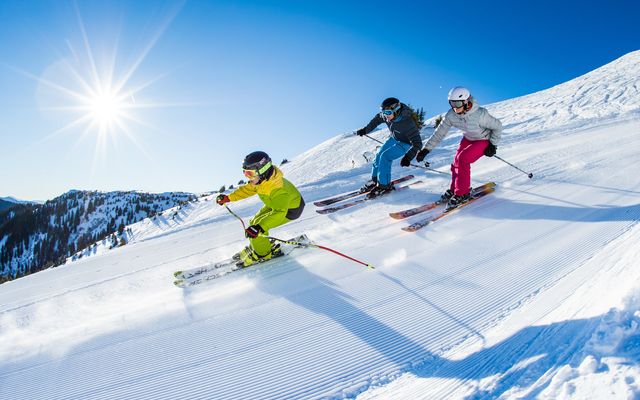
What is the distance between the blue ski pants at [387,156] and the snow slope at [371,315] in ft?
4.91

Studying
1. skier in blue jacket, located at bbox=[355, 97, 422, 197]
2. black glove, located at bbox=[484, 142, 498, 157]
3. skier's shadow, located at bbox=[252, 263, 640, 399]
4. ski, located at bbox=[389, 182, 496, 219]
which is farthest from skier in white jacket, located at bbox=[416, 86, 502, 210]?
skier's shadow, located at bbox=[252, 263, 640, 399]

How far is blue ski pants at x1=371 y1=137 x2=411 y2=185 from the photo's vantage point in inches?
273

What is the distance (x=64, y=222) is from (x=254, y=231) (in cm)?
12212

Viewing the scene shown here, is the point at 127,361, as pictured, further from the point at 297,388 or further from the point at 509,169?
the point at 509,169

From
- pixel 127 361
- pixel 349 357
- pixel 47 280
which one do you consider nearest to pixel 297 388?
pixel 349 357

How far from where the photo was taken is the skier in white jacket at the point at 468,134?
5500 mm

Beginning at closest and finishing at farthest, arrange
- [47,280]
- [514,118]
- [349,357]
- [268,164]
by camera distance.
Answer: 1. [349,357]
2. [268,164]
3. [47,280]
4. [514,118]

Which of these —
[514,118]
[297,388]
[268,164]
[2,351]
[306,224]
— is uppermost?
[514,118]

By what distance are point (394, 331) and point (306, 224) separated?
340 centimetres

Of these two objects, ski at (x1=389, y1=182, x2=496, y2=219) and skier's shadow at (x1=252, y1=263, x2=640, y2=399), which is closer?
skier's shadow at (x1=252, y1=263, x2=640, y2=399)

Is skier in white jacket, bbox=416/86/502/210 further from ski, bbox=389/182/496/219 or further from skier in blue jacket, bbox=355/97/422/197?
skier in blue jacket, bbox=355/97/422/197

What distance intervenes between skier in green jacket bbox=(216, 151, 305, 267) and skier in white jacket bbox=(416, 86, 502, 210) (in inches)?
113

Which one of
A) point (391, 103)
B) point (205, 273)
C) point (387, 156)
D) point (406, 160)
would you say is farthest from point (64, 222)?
point (406, 160)

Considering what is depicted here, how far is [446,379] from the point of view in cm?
217
